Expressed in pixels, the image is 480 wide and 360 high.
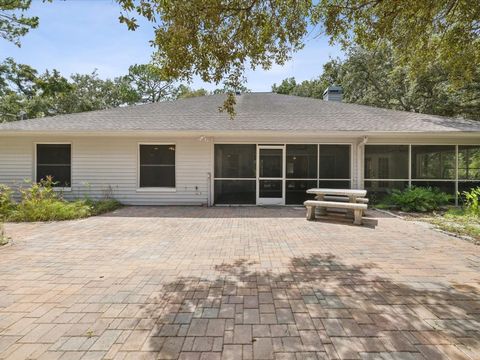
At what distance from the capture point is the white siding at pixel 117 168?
36.4 feet

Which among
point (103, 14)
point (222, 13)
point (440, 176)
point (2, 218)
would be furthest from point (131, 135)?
point (440, 176)

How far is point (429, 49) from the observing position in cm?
636

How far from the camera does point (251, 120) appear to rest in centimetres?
1139

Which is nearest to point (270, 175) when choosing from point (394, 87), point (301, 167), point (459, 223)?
point (301, 167)

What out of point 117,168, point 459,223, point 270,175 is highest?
point 117,168

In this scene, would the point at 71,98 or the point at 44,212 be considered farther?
the point at 71,98

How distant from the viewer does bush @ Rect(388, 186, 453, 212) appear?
9828 millimetres

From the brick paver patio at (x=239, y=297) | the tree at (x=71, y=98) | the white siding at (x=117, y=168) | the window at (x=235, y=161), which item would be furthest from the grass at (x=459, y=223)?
the tree at (x=71, y=98)

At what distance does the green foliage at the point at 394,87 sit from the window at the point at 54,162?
52.0 ft

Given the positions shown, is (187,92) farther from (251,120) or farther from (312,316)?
(312,316)

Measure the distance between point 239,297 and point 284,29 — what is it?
494 cm

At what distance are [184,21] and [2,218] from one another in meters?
7.68

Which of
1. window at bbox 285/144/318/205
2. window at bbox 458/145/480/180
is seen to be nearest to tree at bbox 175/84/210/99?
window at bbox 285/144/318/205

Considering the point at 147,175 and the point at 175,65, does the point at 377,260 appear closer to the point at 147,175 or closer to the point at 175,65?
the point at 175,65
